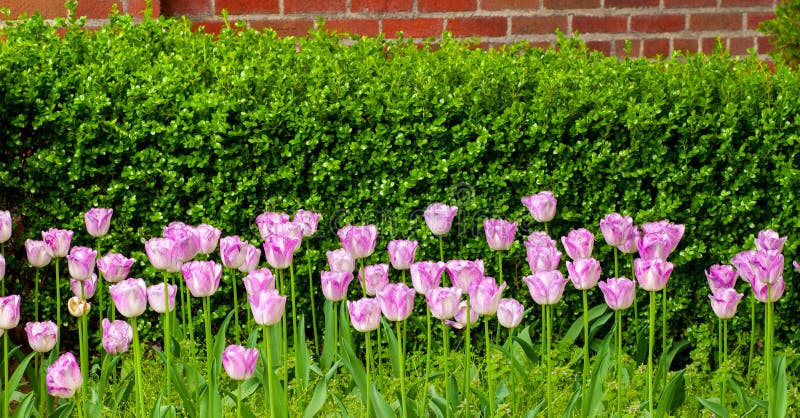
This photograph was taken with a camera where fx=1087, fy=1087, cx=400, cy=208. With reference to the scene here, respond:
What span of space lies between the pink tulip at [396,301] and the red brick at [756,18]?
390 cm

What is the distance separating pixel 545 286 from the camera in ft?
8.46

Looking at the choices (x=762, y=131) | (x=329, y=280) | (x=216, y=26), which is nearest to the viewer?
(x=329, y=280)

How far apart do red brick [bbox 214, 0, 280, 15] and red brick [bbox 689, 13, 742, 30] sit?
7.06 ft

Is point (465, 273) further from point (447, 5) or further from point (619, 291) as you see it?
point (447, 5)

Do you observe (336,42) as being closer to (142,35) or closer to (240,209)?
(142,35)

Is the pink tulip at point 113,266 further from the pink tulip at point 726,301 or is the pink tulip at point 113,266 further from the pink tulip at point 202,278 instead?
the pink tulip at point 726,301

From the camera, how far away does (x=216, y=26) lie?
5.39m

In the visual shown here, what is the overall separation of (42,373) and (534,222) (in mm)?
1660

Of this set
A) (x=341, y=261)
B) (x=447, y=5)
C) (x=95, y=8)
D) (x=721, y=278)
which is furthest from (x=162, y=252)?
(x=447, y=5)

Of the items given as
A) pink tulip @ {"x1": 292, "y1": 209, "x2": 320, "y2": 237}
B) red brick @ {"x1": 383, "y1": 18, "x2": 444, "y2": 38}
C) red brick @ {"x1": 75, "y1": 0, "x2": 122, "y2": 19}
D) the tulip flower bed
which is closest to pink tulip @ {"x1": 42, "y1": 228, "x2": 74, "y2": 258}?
the tulip flower bed

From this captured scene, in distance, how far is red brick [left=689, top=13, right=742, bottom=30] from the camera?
18.5ft

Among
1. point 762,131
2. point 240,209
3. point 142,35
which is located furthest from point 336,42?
point 762,131

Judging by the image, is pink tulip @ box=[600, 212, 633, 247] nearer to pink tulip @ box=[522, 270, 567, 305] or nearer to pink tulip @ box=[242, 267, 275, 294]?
pink tulip @ box=[522, 270, 567, 305]

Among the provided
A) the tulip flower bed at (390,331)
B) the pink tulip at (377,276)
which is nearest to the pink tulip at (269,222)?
the tulip flower bed at (390,331)
